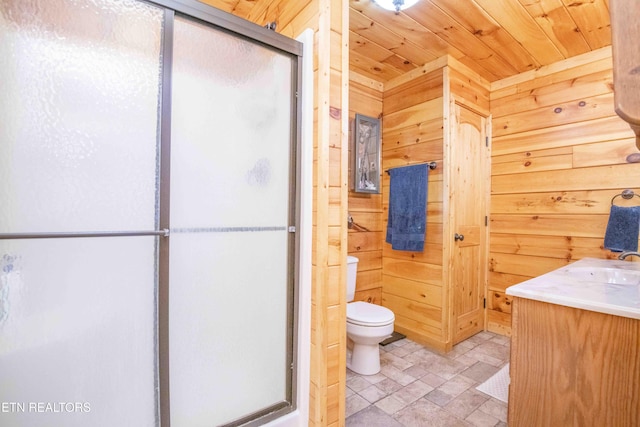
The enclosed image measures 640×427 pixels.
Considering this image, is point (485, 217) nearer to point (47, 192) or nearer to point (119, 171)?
point (119, 171)

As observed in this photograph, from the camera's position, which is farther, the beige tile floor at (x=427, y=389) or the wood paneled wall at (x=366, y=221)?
the wood paneled wall at (x=366, y=221)

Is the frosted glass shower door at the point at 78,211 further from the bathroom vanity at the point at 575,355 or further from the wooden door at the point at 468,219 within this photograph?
the wooden door at the point at 468,219

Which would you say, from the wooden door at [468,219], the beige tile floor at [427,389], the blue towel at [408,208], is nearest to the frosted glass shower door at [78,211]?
the beige tile floor at [427,389]

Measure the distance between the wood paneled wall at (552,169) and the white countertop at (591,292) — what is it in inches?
30.4

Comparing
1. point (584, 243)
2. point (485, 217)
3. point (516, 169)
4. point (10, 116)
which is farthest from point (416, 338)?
point (10, 116)

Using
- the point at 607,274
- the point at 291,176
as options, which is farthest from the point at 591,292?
the point at 291,176

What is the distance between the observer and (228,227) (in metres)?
1.27

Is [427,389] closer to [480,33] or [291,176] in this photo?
[291,176]

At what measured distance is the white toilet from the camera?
1.91 metres

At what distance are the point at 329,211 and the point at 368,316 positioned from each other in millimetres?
984

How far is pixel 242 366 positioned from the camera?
1.32m

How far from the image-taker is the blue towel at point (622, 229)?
6.04 feet

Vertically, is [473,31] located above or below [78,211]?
above

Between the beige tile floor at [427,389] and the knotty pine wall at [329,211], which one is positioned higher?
the knotty pine wall at [329,211]
